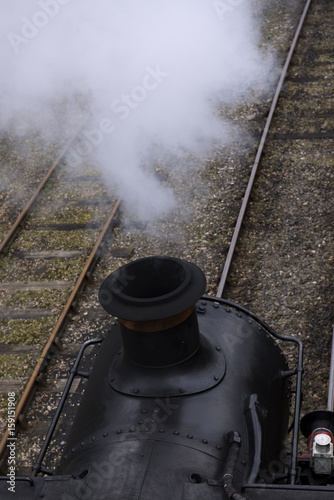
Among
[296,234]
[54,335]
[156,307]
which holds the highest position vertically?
[156,307]

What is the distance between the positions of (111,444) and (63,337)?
3855 millimetres

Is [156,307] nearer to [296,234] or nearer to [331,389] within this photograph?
[331,389]

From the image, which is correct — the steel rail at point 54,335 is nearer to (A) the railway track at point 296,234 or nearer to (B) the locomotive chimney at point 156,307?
(A) the railway track at point 296,234

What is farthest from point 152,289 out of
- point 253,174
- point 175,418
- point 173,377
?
point 253,174

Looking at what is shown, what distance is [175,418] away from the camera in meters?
3.01

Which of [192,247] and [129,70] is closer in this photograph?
[192,247]

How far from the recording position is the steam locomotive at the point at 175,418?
275 centimetres

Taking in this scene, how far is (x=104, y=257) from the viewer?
778cm

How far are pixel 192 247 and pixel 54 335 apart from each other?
2.11 metres

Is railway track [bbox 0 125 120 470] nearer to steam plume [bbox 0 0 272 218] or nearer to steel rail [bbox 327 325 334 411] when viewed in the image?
steam plume [bbox 0 0 272 218]

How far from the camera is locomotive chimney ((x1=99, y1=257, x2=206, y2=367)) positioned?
2.90 metres

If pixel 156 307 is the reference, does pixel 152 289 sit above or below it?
below

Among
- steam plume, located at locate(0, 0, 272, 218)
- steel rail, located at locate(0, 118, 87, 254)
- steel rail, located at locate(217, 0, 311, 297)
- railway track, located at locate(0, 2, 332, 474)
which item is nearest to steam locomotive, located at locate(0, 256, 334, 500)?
railway track, located at locate(0, 2, 332, 474)

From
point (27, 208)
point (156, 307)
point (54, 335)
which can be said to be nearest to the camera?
point (156, 307)
